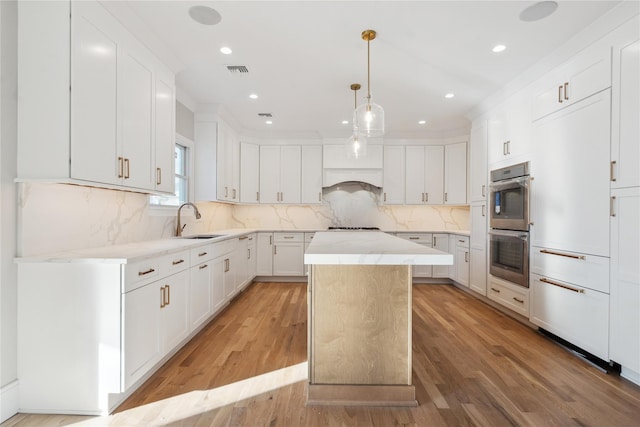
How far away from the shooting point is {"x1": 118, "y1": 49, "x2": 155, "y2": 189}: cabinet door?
6.77ft

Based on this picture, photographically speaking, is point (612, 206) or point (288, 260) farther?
point (288, 260)

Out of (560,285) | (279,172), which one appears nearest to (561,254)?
(560,285)

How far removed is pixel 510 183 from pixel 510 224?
44 cm

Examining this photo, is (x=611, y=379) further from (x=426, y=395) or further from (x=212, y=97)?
(x=212, y=97)

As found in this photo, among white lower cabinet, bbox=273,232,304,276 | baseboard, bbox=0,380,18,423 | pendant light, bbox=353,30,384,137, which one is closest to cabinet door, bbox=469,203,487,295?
pendant light, bbox=353,30,384,137

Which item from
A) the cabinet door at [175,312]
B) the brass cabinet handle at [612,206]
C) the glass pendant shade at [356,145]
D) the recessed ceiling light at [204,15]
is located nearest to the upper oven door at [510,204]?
the brass cabinet handle at [612,206]

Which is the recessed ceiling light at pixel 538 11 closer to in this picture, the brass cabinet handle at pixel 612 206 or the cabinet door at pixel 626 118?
the cabinet door at pixel 626 118

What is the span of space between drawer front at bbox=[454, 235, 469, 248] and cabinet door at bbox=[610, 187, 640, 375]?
220 centimetres

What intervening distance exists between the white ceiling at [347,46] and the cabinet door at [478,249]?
1425 millimetres

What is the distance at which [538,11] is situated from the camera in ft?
6.84

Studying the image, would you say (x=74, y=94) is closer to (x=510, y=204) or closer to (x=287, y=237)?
(x=287, y=237)

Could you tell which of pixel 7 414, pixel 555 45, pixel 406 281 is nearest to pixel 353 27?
pixel 555 45

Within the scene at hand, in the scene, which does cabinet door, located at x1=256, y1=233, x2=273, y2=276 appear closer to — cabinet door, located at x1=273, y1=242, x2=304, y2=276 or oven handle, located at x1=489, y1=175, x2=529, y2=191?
cabinet door, located at x1=273, y1=242, x2=304, y2=276

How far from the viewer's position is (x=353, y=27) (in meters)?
2.27
